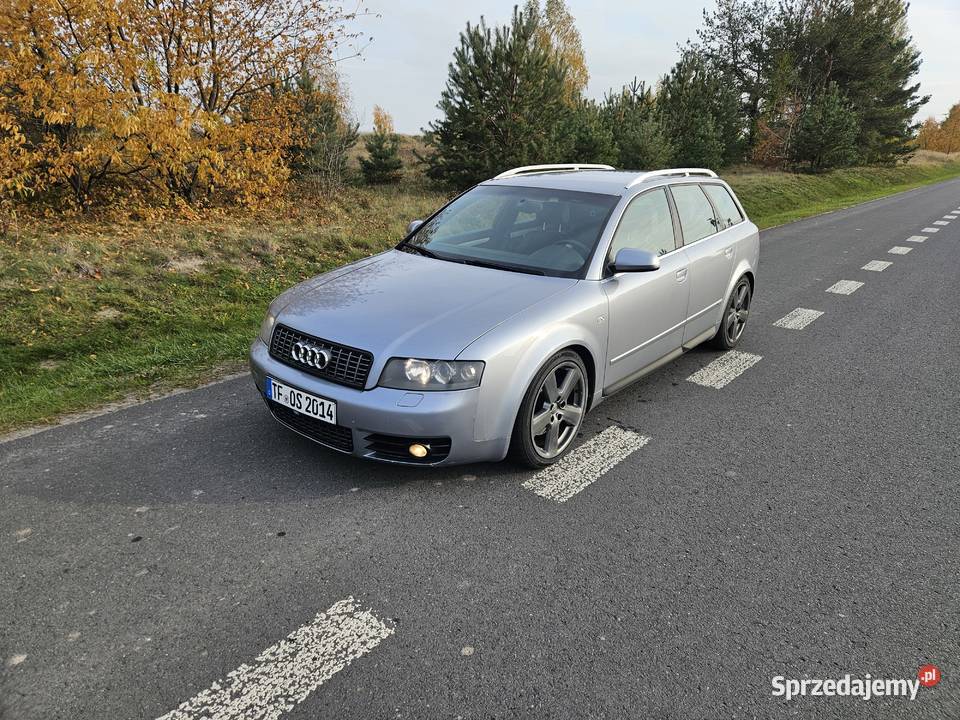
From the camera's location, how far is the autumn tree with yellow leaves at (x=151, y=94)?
9.35 m

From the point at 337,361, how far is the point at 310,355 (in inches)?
→ 7.9

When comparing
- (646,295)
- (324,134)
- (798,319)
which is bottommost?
(798,319)

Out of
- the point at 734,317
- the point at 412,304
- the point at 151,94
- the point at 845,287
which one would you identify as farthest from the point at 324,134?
the point at 412,304

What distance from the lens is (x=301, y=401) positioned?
3541 millimetres

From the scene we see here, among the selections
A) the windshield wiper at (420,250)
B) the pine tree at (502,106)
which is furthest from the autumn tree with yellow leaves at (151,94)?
the windshield wiper at (420,250)

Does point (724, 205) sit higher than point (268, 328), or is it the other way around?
point (724, 205)

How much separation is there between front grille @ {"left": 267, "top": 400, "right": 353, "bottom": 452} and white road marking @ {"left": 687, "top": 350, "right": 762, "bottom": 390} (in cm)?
303

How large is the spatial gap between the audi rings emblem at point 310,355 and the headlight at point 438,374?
45cm

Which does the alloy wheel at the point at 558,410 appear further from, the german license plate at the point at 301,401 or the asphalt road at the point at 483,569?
the german license plate at the point at 301,401

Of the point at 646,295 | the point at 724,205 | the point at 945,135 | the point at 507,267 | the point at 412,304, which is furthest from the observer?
the point at 945,135

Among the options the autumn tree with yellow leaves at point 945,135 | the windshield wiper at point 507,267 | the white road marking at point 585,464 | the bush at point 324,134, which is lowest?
the white road marking at point 585,464

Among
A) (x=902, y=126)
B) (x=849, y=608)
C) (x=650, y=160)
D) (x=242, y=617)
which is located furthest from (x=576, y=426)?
(x=902, y=126)

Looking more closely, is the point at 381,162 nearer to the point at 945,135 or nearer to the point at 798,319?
the point at 798,319

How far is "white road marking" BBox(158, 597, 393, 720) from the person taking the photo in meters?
2.19
